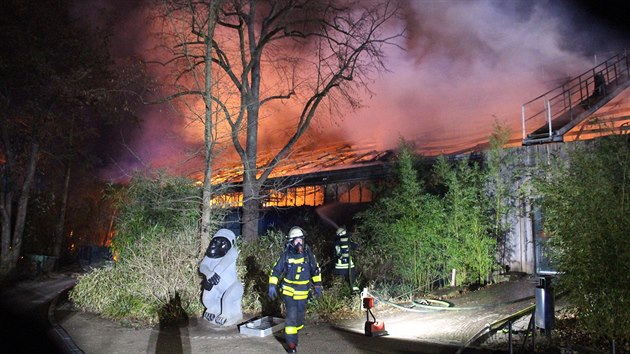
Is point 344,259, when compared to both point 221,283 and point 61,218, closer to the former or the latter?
point 221,283

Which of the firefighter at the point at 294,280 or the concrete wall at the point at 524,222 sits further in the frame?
the concrete wall at the point at 524,222

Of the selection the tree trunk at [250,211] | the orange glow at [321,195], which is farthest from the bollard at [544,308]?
the orange glow at [321,195]

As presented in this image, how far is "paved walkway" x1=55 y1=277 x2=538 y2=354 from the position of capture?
671 centimetres

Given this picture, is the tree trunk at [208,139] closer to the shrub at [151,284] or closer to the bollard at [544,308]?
the shrub at [151,284]

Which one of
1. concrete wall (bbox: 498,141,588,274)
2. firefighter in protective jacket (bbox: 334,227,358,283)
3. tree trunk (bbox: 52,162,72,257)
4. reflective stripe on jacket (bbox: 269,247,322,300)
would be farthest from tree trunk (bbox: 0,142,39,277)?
concrete wall (bbox: 498,141,588,274)

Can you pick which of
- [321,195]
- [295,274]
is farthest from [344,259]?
[321,195]

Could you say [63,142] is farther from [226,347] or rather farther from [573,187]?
[573,187]

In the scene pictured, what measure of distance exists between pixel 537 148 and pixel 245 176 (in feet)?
26.1

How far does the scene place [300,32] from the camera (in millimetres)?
14977

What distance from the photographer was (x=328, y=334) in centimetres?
765

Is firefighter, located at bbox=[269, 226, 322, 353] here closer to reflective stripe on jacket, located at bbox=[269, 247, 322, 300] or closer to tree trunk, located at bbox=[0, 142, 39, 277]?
reflective stripe on jacket, located at bbox=[269, 247, 322, 300]

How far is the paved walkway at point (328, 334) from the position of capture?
671cm

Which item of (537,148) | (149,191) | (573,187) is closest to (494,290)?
(537,148)

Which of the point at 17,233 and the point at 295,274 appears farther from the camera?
the point at 17,233
